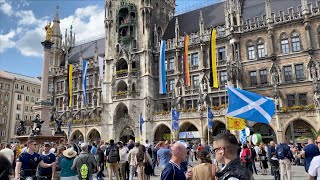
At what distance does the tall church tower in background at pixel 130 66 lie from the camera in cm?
3825

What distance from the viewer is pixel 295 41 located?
3195 centimetres

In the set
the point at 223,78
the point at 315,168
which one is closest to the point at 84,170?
the point at 315,168

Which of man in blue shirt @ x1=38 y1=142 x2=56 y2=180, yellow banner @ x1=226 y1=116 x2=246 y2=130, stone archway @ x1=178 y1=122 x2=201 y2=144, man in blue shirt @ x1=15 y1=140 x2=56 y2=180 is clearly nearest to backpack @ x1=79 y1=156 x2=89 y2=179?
man in blue shirt @ x1=38 y1=142 x2=56 y2=180

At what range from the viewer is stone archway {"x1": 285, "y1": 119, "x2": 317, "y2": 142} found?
2921 centimetres

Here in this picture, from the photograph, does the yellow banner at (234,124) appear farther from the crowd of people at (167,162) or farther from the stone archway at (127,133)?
the stone archway at (127,133)

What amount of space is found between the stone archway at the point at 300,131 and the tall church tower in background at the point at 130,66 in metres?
16.6

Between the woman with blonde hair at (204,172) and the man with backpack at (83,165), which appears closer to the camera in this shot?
the woman with blonde hair at (204,172)

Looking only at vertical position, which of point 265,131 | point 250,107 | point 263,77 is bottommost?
point 265,131

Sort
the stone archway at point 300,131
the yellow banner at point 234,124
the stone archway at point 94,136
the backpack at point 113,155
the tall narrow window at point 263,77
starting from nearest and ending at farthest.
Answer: the backpack at point 113,155 → the yellow banner at point 234,124 → the stone archway at point 300,131 → the tall narrow window at point 263,77 → the stone archway at point 94,136

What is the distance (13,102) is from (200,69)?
159ft

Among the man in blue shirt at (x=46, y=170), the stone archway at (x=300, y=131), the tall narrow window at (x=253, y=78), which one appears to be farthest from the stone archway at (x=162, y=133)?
the man in blue shirt at (x=46, y=170)

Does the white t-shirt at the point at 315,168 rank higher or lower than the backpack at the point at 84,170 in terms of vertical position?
higher

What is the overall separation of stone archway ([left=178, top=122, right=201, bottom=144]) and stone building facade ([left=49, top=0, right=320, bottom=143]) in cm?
13

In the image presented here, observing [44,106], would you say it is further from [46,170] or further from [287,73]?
[287,73]
